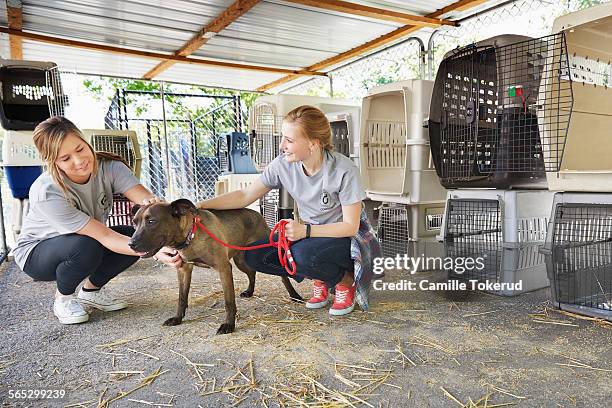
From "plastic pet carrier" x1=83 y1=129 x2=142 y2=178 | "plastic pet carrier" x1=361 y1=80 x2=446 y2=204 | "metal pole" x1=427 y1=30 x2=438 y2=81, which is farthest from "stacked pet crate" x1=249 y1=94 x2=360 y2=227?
"plastic pet carrier" x1=83 y1=129 x2=142 y2=178

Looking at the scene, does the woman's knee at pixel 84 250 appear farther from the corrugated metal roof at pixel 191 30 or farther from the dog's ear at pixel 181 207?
the corrugated metal roof at pixel 191 30

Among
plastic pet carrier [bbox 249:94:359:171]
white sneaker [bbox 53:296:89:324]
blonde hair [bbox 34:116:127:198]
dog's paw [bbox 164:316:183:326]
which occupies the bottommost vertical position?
dog's paw [bbox 164:316:183:326]

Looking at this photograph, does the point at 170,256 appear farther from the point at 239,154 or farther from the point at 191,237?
the point at 239,154

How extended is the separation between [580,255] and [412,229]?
3.90 ft

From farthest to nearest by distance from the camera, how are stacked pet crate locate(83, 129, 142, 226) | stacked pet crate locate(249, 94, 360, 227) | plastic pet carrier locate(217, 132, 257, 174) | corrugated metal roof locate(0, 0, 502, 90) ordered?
plastic pet carrier locate(217, 132, 257, 174), corrugated metal roof locate(0, 0, 502, 90), stacked pet crate locate(249, 94, 360, 227), stacked pet crate locate(83, 129, 142, 226)

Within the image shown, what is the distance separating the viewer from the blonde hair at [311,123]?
2.17 m

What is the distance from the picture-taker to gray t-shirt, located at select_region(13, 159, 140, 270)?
2.12 metres

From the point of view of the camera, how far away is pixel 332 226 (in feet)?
7.22

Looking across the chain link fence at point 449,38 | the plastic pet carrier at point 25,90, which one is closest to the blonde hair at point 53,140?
the plastic pet carrier at point 25,90

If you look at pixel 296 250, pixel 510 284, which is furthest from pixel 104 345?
pixel 510 284

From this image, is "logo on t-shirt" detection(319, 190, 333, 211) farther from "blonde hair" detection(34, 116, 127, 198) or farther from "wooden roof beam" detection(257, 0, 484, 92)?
"wooden roof beam" detection(257, 0, 484, 92)

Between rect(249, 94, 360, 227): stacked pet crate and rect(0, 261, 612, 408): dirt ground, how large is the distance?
5.41 feet

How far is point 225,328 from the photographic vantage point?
2.11 metres

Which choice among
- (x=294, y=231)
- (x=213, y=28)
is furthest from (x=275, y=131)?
(x=294, y=231)
